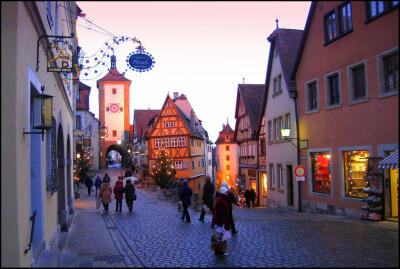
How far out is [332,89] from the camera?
16.1 m

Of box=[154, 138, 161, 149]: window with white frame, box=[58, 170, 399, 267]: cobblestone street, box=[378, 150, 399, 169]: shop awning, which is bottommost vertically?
box=[58, 170, 399, 267]: cobblestone street

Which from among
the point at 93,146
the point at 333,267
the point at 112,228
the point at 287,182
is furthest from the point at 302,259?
the point at 93,146

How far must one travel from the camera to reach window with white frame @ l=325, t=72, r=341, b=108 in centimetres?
1562

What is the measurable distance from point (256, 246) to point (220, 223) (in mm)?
1134

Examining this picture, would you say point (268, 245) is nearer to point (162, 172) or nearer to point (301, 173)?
point (301, 173)

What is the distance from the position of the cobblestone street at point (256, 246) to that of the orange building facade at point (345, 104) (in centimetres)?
285

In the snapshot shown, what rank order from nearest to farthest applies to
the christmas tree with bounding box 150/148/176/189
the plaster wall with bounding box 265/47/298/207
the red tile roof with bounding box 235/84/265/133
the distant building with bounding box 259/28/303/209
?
the plaster wall with bounding box 265/47/298/207 → the distant building with bounding box 259/28/303/209 → the christmas tree with bounding box 150/148/176/189 → the red tile roof with bounding box 235/84/265/133

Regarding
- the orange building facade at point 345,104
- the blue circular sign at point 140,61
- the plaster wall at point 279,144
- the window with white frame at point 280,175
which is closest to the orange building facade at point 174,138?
the plaster wall at point 279,144

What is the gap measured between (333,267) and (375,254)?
47.0 inches

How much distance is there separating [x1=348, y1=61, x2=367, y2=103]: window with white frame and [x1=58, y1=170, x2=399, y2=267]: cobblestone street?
173 inches

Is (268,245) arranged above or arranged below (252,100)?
below

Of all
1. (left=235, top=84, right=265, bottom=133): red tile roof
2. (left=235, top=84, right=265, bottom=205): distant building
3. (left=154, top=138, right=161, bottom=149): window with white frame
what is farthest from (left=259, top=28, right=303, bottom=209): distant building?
(left=154, top=138, right=161, bottom=149): window with white frame

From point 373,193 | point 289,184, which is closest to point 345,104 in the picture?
point 373,193

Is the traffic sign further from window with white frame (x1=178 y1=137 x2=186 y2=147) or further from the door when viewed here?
window with white frame (x1=178 y1=137 x2=186 y2=147)
